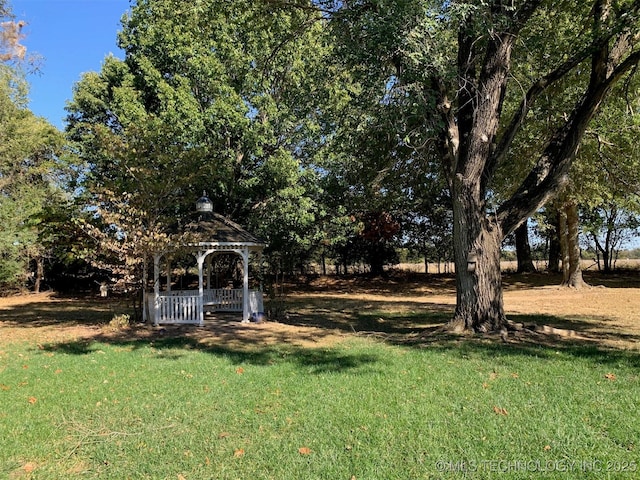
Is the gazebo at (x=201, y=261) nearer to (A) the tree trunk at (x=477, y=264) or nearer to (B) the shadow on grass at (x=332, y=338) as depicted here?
(B) the shadow on grass at (x=332, y=338)

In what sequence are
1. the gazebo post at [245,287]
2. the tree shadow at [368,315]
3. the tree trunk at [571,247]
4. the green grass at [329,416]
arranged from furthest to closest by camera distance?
the tree trunk at [571,247]
the gazebo post at [245,287]
the tree shadow at [368,315]
the green grass at [329,416]

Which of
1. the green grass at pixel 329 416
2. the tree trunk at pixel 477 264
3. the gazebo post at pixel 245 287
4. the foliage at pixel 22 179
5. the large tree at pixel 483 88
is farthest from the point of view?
the foliage at pixel 22 179

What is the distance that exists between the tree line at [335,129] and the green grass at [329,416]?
3.54m

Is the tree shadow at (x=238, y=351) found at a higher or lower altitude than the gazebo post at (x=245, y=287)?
lower

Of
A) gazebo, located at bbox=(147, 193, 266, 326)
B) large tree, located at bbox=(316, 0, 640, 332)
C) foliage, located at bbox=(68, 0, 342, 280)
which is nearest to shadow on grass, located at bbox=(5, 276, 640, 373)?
gazebo, located at bbox=(147, 193, 266, 326)

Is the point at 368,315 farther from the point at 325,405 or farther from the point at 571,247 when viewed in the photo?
the point at 571,247

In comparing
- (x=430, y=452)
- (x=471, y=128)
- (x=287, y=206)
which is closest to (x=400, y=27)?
(x=471, y=128)

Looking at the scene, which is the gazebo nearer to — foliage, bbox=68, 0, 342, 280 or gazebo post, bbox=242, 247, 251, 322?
gazebo post, bbox=242, 247, 251, 322

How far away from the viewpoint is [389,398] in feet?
17.4

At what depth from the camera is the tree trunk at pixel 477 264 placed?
9.29 meters

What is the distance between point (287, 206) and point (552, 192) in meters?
10.2

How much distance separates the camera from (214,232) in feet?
43.1

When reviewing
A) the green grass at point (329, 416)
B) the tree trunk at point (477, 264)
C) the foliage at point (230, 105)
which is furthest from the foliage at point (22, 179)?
the tree trunk at point (477, 264)

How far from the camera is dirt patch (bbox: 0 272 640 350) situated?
970 centimetres
